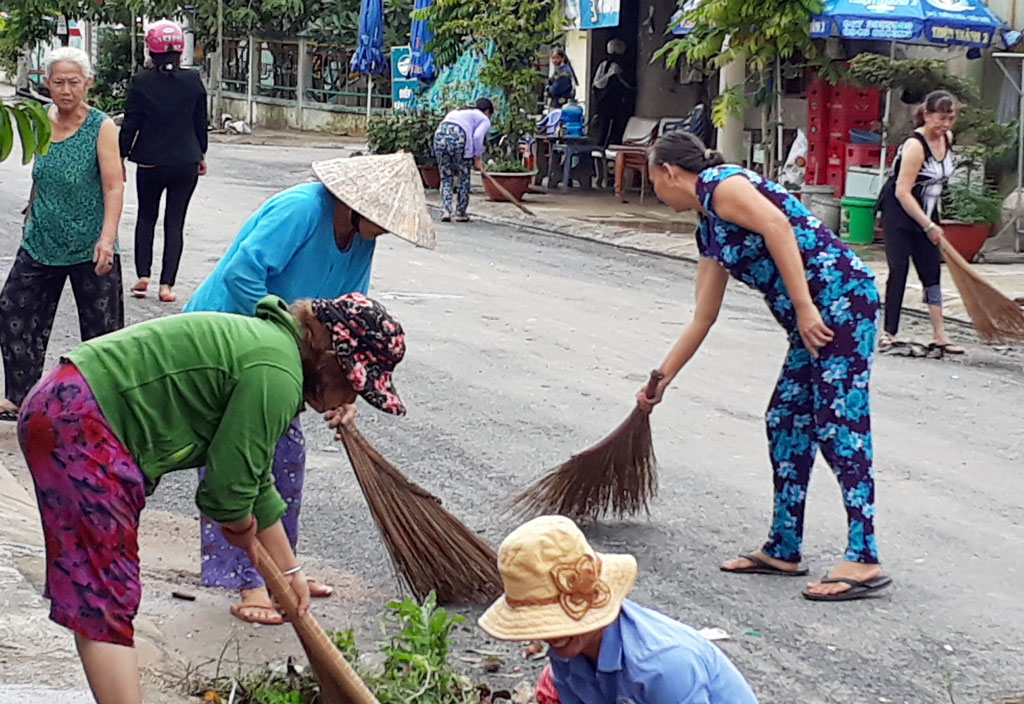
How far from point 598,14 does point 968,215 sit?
8094 mm

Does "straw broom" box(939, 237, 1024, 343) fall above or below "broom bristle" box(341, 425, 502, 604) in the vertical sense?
above

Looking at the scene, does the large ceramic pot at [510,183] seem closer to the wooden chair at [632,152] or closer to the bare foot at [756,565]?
the wooden chair at [632,152]

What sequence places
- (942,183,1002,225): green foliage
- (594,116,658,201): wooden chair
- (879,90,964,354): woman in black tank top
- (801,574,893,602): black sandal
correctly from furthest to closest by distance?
(594,116,658,201): wooden chair
(942,183,1002,225): green foliage
(879,90,964,354): woman in black tank top
(801,574,893,602): black sandal

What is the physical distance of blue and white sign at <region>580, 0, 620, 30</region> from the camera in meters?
19.2

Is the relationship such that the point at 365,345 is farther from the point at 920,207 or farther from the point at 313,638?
the point at 920,207

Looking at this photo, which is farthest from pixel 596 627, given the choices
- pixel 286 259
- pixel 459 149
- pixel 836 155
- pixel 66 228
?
pixel 836 155

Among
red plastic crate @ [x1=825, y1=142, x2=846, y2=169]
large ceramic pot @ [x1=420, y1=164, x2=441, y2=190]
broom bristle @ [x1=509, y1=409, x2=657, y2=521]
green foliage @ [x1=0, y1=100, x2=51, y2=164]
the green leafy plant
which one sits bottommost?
broom bristle @ [x1=509, y1=409, x2=657, y2=521]

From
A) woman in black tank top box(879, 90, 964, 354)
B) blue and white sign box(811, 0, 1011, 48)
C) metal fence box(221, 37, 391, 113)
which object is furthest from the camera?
metal fence box(221, 37, 391, 113)

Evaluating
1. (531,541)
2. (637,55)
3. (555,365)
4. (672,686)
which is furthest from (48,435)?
(637,55)

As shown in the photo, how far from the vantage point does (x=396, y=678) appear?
153 inches

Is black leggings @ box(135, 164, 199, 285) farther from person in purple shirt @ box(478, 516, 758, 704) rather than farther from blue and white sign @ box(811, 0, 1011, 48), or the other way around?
person in purple shirt @ box(478, 516, 758, 704)

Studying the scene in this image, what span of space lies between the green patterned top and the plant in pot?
11.9 meters

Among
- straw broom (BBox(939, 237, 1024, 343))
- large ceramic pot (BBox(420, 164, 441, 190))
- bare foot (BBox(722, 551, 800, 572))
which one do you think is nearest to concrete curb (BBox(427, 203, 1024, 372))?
straw broom (BBox(939, 237, 1024, 343))

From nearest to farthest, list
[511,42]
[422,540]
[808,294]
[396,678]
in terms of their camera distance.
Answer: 1. [396,678]
2. [422,540]
3. [808,294]
4. [511,42]
